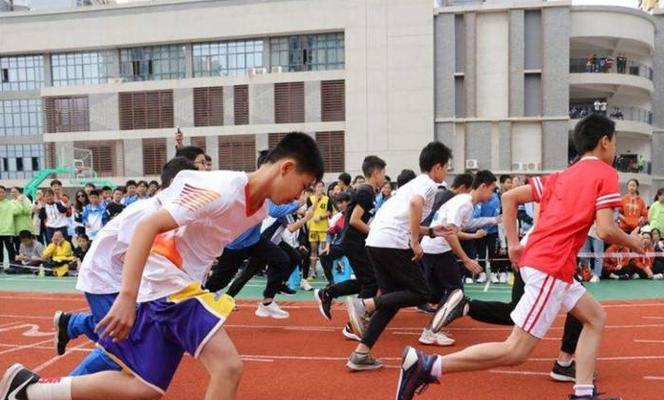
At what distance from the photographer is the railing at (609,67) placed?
2867cm

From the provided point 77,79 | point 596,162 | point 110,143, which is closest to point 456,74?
point 110,143

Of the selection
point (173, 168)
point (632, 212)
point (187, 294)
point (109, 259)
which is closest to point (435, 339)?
point (173, 168)

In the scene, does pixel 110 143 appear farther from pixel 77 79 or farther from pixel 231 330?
pixel 231 330

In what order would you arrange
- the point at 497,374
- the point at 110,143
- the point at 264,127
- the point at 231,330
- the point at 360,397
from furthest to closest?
1. the point at 110,143
2. the point at 264,127
3. the point at 231,330
4. the point at 497,374
5. the point at 360,397

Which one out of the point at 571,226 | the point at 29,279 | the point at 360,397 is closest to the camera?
the point at 571,226

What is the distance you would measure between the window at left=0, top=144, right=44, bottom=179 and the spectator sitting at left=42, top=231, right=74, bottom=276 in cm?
2371

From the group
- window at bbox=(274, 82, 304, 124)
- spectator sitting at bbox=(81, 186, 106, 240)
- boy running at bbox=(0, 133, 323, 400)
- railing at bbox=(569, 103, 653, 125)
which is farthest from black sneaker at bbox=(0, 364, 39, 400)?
railing at bbox=(569, 103, 653, 125)

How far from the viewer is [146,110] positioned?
31.4 meters

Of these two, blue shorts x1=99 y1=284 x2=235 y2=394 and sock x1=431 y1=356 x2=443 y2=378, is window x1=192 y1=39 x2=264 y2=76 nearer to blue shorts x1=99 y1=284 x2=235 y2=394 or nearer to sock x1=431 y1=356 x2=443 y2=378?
sock x1=431 y1=356 x2=443 y2=378

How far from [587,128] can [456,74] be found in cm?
2508

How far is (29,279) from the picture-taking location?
11.4 meters

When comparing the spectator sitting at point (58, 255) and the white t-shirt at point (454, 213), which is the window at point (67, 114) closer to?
the spectator sitting at point (58, 255)

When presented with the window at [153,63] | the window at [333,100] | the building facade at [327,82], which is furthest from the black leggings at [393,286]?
the window at [153,63]

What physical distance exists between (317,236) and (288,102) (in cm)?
1973
